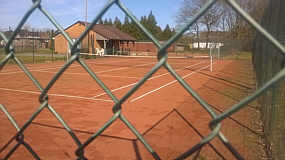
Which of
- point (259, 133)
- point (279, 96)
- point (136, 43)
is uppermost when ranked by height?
point (136, 43)

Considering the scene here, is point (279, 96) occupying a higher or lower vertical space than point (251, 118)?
higher

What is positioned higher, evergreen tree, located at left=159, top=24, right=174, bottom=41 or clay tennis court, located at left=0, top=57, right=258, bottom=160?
evergreen tree, located at left=159, top=24, right=174, bottom=41

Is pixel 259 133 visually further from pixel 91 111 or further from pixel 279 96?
pixel 91 111

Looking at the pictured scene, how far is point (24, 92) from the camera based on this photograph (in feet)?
31.8

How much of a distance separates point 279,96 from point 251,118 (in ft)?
10.1

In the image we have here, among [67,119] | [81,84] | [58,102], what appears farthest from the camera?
[81,84]

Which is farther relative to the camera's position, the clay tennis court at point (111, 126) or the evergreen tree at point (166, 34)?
the evergreen tree at point (166, 34)

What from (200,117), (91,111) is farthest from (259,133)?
(91,111)

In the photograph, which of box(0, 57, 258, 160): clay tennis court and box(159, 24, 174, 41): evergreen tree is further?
box(159, 24, 174, 41): evergreen tree

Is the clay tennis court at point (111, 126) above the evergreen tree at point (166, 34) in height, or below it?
below

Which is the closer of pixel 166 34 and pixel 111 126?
pixel 111 126

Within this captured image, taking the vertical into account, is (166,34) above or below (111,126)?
above

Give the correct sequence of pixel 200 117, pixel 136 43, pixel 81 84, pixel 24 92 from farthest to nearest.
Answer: pixel 136 43
pixel 81 84
pixel 24 92
pixel 200 117

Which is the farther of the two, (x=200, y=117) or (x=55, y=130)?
(x=200, y=117)
